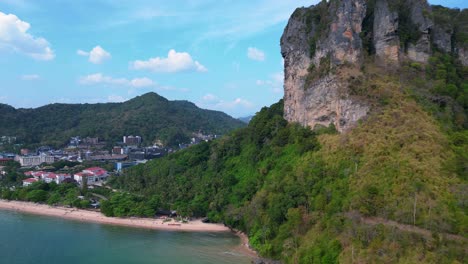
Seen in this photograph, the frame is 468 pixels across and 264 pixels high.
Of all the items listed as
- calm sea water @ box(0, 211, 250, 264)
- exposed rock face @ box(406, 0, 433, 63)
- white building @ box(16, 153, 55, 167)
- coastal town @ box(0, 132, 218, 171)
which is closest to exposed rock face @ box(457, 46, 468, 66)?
exposed rock face @ box(406, 0, 433, 63)

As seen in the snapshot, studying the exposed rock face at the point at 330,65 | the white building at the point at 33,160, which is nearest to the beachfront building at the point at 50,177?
the white building at the point at 33,160

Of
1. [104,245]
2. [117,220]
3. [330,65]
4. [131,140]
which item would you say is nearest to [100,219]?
[117,220]

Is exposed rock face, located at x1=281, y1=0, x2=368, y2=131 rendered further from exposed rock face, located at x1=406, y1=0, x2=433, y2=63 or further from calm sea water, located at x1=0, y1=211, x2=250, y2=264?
calm sea water, located at x1=0, y1=211, x2=250, y2=264

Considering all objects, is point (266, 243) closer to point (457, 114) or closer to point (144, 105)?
point (457, 114)

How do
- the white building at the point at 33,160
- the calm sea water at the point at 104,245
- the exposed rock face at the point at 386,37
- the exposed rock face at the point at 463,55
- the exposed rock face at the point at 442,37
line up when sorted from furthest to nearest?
the white building at the point at 33,160
the exposed rock face at the point at 442,37
the exposed rock face at the point at 463,55
the exposed rock face at the point at 386,37
the calm sea water at the point at 104,245

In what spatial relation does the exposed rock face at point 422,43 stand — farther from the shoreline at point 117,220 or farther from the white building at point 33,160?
the white building at point 33,160

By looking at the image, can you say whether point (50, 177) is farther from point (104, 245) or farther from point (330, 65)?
point (330, 65)
